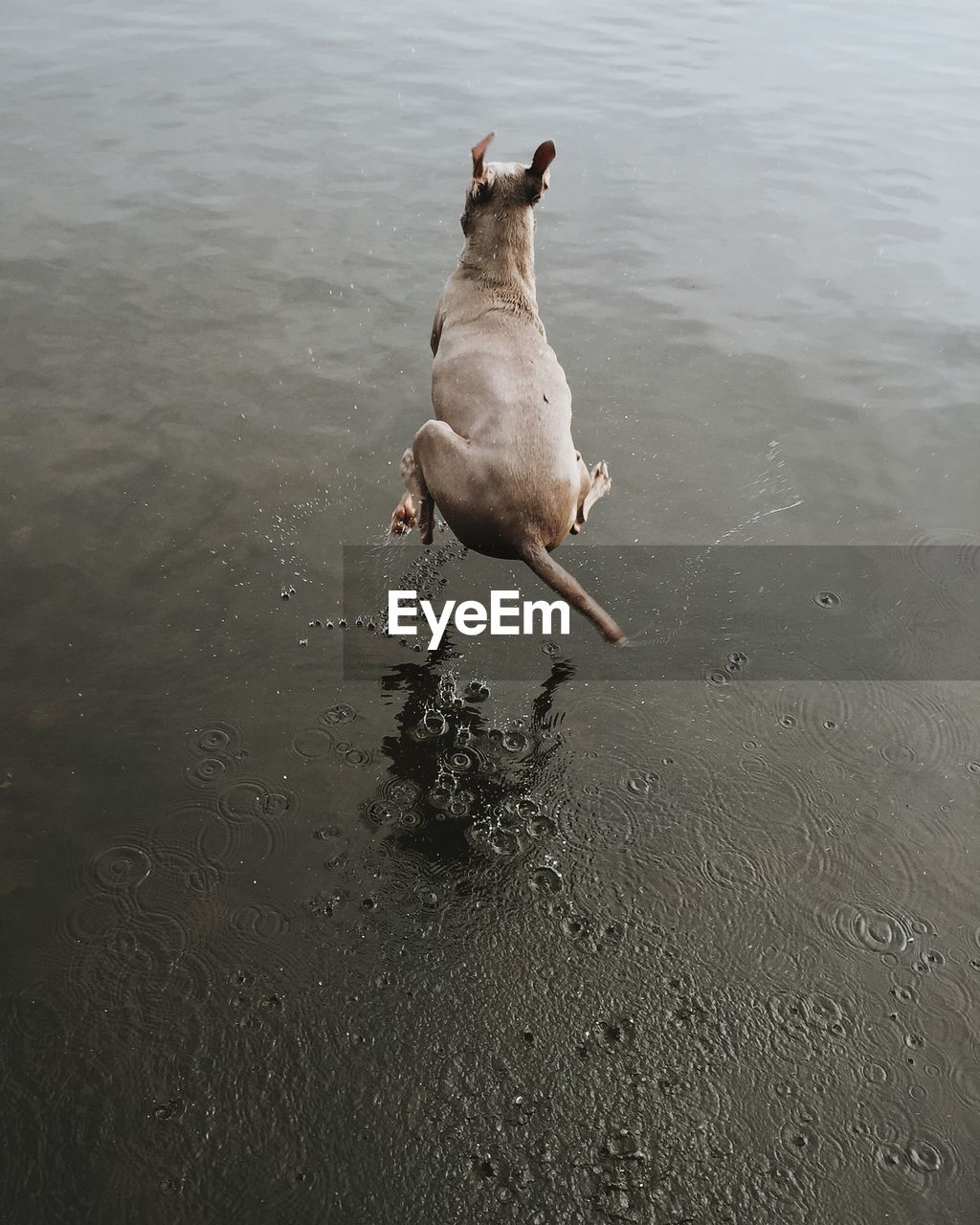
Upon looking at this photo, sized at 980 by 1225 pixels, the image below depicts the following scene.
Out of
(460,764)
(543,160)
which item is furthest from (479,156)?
(460,764)

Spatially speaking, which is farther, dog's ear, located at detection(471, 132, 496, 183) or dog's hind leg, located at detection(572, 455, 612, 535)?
dog's hind leg, located at detection(572, 455, 612, 535)

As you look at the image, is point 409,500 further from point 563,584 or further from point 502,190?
point 502,190

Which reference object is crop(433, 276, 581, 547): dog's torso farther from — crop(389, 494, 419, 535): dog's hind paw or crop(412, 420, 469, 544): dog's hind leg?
crop(389, 494, 419, 535): dog's hind paw

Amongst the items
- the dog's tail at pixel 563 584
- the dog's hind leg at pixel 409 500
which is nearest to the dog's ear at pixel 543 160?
the dog's hind leg at pixel 409 500

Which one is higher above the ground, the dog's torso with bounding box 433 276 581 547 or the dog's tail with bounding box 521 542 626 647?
the dog's torso with bounding box 433 276 581 547

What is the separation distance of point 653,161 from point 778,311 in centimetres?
281

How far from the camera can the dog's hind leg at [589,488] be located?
423 cm

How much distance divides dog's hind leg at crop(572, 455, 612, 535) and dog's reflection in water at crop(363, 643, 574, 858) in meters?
0.67

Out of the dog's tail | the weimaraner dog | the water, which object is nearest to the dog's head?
the weimaraner dog

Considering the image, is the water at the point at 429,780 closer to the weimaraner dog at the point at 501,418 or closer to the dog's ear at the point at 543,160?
the weimaraner dog at the point at 501,418

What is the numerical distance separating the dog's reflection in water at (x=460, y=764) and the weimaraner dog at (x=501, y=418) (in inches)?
22.4

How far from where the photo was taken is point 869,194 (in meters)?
8.88

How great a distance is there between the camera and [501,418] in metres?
3.79

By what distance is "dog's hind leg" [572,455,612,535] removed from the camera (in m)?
4.23
